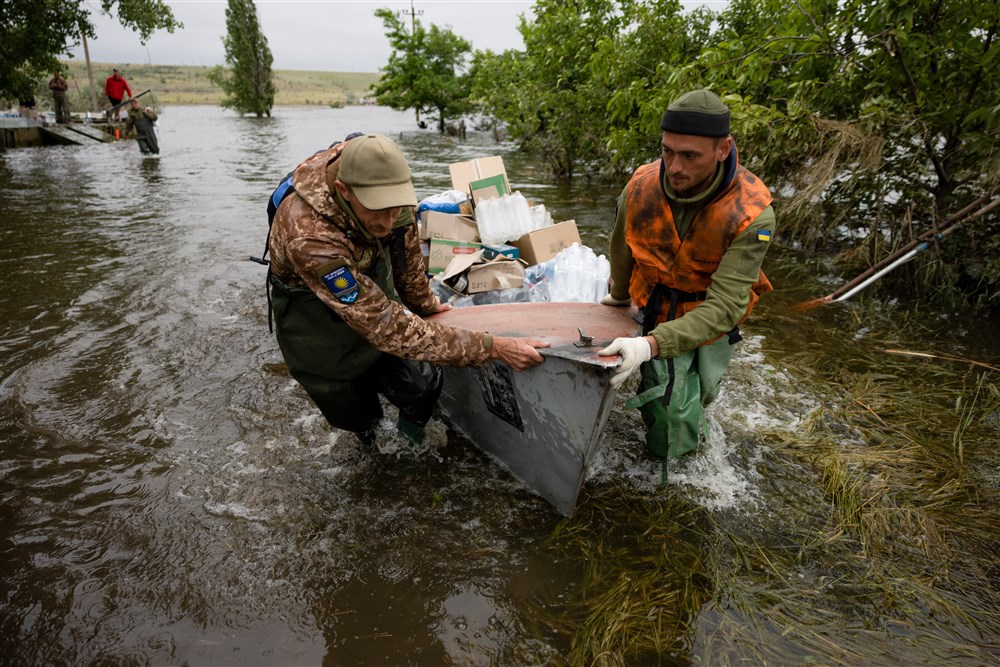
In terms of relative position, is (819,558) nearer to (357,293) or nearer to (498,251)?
(357,293)

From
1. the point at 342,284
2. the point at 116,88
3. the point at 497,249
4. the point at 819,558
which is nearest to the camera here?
the point at 342,284

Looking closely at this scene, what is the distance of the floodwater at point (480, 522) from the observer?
7.13ft

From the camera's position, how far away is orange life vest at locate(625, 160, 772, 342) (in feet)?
7.85

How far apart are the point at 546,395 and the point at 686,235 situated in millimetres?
970

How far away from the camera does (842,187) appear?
575cm

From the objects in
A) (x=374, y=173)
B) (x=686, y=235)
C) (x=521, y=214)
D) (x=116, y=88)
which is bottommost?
(x=521, y=214)

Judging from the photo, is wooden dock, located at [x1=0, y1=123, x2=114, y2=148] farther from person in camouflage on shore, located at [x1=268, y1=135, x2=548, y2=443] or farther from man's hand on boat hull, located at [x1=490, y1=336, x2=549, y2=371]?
man's hand on boat hull, located at [x1=490, y1=336, x2=549, y2=371]

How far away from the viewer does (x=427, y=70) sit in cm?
2553

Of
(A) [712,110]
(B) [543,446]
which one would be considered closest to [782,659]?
(B) [543,446]

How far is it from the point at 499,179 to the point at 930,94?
392 cm

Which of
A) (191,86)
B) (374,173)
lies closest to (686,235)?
(374,173)

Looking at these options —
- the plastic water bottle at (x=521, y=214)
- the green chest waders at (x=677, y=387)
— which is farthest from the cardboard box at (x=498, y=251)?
A: the green chest waders at (x=677, y=387)

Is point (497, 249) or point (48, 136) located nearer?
point (497, 249)

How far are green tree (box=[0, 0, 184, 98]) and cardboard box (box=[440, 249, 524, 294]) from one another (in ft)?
56.9
